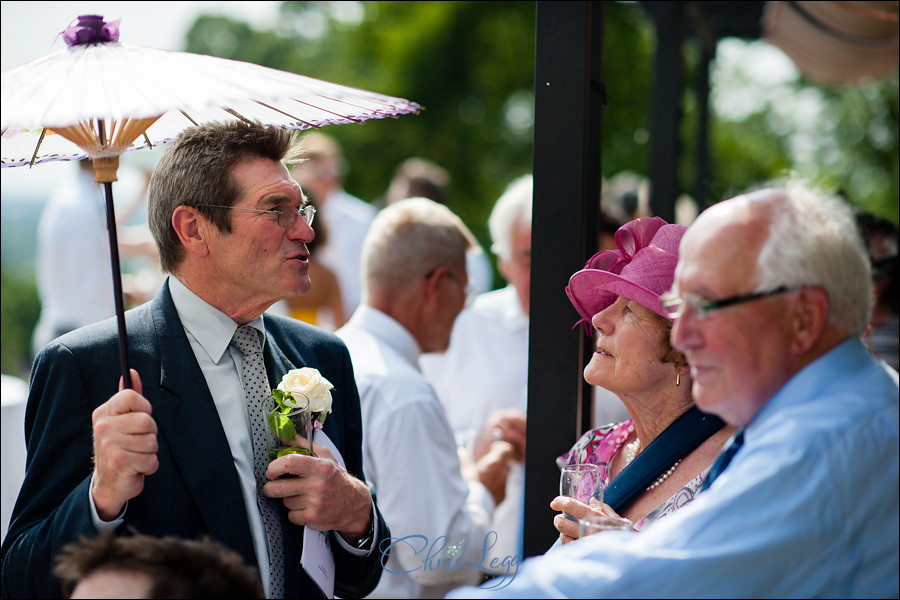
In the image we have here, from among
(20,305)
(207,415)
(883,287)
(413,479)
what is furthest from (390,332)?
(20,305)

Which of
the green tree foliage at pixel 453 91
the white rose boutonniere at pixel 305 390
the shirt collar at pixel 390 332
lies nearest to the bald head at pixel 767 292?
the white rose boutonniere at pixel 305 390

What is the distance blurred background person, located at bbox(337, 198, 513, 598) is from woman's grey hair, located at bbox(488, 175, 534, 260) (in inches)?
25.9

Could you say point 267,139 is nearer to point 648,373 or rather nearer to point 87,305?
point 648,373

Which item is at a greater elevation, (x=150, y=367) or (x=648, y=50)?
(x=648, y=50)

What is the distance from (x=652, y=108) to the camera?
607cm

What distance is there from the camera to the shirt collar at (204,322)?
2.30 m

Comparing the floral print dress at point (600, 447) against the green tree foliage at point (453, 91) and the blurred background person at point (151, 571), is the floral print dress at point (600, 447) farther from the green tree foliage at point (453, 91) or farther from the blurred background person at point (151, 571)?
the green tree foliage at point (453, 91)

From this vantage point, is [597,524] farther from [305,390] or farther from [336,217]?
[336,217]

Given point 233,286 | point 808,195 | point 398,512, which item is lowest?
point 398,512

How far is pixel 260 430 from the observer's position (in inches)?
90.3

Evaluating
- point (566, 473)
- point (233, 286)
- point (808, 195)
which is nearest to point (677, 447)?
point (566, 473)

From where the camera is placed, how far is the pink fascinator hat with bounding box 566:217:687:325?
2.37 m

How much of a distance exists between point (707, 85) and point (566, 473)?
19.0ft

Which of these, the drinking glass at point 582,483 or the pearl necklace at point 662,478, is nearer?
the drinking glass at point 582,483
